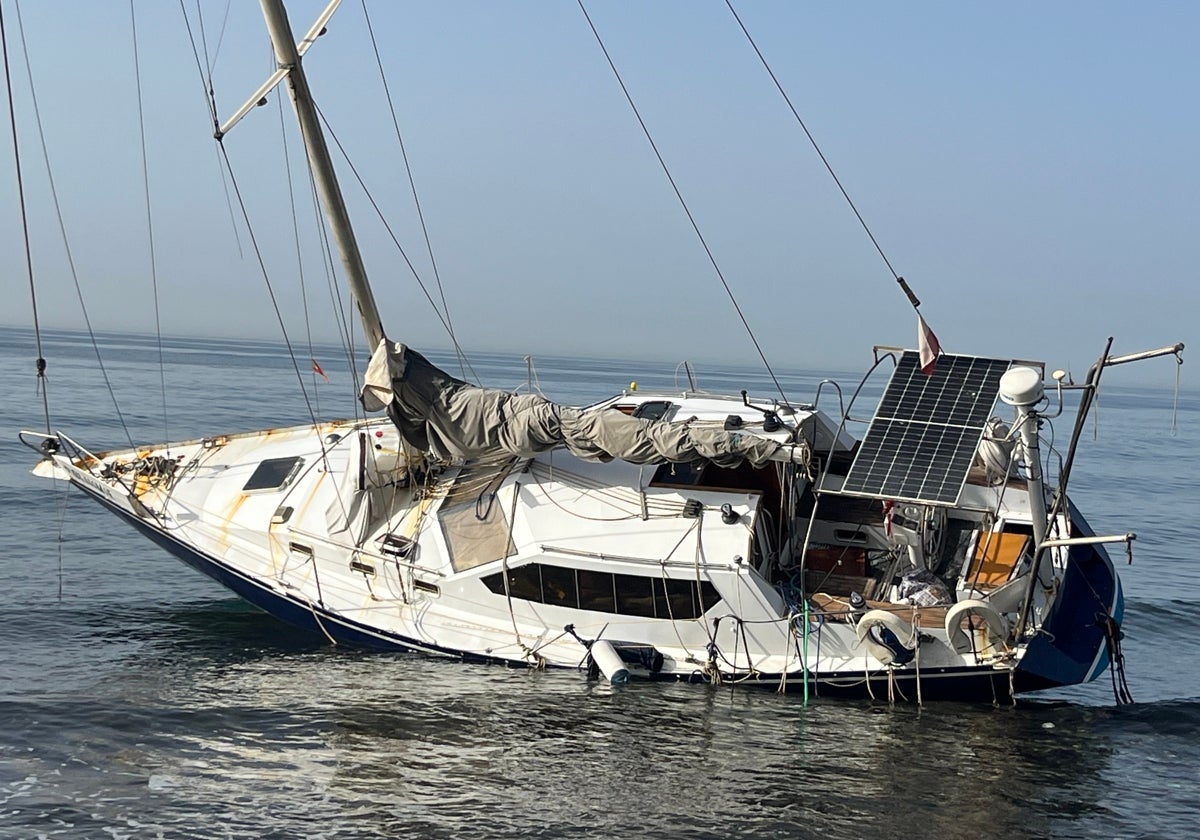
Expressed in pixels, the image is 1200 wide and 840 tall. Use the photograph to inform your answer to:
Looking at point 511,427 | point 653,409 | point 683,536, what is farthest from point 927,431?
point 511,427

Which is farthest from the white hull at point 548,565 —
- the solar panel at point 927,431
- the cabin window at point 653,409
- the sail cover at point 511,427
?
the solar panel at point 927,431

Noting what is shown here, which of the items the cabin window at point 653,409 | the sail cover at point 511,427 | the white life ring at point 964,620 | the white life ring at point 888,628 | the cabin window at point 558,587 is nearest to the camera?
the white life ring at point 964,620

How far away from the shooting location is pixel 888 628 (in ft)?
43.0

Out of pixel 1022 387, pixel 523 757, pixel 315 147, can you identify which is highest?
pixel 315 147

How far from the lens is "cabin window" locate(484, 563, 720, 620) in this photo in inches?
Answer: 541

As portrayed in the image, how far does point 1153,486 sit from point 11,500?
34.7 metres

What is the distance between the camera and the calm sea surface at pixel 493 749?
11172mm

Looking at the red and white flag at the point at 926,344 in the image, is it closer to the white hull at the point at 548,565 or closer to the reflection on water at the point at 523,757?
the white hull at the point at 548,565

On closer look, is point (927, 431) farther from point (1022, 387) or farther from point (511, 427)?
point (511, 427)

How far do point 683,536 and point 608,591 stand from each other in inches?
47.6

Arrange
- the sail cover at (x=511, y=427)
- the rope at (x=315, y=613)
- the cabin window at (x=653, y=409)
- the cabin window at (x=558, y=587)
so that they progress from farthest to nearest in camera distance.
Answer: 1. the cabin window at (x=653, y=409)
2. the rope at (x=315, y=613)
3. the cabin window at (x=558, y=587)
4. the sail cover at (x=511, y=427)

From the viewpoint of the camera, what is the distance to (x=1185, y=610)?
803 inches

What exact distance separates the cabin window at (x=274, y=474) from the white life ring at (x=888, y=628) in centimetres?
889

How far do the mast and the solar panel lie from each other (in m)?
7.21
